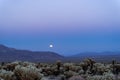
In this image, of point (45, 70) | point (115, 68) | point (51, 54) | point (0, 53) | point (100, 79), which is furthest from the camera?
point (51, 54)

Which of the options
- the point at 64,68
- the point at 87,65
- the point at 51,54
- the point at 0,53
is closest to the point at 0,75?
the point at 64,68

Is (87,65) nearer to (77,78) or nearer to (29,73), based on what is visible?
(77,78)

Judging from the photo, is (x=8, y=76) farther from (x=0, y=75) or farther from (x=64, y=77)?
(x=64, y=77)

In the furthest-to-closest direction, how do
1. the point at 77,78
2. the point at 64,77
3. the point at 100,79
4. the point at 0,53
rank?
the point at 0,53 → the point at 64,77 → the point at 77,78 → the point at 100,79

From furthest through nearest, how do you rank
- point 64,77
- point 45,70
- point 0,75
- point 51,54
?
point 51,54 → point 45,70 → point 64,77 → point 0,75

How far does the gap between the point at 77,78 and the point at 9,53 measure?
14528cm

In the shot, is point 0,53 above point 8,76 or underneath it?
above

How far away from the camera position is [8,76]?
20688 mm

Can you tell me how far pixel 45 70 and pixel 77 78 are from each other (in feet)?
55.0

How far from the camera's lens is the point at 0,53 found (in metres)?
166

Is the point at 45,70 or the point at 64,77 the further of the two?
the point at 45,70

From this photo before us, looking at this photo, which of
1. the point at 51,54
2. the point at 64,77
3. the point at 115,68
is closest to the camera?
the point at 64,77

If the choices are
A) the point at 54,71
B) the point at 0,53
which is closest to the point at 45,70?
the point at 54,71

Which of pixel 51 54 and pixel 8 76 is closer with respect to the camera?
pixel 8 76
